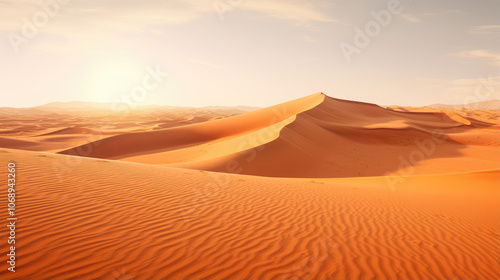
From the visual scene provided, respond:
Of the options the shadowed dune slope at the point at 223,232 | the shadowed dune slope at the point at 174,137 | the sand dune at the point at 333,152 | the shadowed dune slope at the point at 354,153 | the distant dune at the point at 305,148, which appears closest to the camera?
the shadowed dune slope at the point at 223,232

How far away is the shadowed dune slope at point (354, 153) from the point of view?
1545 cm

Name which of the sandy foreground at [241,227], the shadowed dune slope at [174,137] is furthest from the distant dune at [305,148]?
the sandy foreground at [241,227]

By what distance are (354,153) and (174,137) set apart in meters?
16.6

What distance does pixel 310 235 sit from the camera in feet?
16.3

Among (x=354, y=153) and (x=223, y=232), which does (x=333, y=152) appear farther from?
(x=223, y=232)

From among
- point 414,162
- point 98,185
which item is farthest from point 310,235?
point 414,162

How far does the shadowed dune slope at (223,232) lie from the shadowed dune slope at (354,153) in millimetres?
7301

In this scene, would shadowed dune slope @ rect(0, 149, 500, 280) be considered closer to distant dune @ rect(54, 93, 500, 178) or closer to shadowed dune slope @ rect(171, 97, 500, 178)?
shadowed dune slope @ rect(171, 97, 500, 178)

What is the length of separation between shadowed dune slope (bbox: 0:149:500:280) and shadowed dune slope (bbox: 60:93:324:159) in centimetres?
1603

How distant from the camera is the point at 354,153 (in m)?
19.6

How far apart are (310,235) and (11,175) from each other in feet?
21.5

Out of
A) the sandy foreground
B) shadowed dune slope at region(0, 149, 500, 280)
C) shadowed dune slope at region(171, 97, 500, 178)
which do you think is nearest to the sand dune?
shadowed dune slope at region(171, 97, 500, 178)

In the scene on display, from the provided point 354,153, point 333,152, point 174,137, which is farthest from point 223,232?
point 174,137

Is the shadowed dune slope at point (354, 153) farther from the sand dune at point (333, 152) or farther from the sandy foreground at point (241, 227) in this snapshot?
the sandy foreground at point (241, 227)
